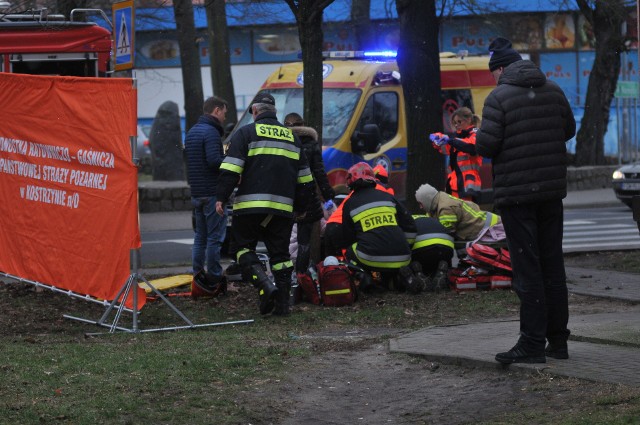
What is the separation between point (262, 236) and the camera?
402 inches

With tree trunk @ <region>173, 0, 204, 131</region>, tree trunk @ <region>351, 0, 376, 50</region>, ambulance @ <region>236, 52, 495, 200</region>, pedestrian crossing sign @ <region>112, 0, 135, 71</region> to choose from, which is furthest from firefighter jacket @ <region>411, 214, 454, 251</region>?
tree trunk @ <region>351, 0, 376, 50</region>

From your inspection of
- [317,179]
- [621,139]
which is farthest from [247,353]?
[621,139]

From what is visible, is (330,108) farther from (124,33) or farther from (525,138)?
(525,138)

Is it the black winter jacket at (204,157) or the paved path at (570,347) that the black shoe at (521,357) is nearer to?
the paved path at (570,347)

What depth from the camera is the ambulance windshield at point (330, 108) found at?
15.8 metres

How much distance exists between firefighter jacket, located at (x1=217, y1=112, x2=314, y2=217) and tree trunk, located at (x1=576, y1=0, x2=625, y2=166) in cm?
1811

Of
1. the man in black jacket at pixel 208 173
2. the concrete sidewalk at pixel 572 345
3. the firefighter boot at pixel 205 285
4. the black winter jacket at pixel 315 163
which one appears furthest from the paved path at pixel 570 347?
the man in black jacket at pixel 208 173

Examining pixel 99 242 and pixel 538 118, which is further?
pixel 99 242

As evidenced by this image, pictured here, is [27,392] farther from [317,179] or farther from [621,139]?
[621,139]

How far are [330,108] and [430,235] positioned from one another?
516 centimetres

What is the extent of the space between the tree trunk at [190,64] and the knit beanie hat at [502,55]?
57.1 feet

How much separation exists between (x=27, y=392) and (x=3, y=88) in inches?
197

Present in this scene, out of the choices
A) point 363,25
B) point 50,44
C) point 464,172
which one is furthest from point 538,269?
point 363,25

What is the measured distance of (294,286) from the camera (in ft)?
35.9
